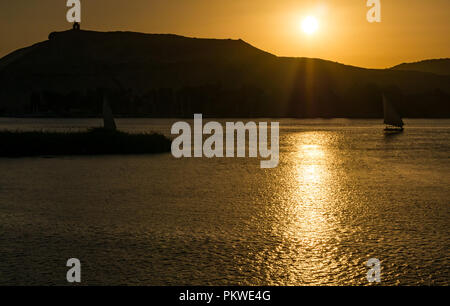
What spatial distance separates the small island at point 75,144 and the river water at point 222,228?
17.4 meters

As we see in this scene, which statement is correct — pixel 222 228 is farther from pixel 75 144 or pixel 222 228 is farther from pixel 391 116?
pixel 391 116

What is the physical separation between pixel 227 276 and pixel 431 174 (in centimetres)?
3255

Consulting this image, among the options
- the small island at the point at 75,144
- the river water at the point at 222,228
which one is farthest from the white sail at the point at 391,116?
the river water at the point at 222,228

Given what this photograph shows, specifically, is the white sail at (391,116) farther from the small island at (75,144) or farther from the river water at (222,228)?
the river water at (222,228)

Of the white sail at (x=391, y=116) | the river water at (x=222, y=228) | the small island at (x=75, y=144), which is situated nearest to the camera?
the river water at (x=222, y=228)

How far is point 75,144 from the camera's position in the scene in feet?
193

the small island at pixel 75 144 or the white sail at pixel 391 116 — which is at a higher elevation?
the white sail at pixel 391 116

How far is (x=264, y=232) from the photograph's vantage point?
19078 mm

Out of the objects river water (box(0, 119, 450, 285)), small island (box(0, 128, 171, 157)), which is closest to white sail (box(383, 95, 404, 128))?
small island (box(0, 128, 171, 157))

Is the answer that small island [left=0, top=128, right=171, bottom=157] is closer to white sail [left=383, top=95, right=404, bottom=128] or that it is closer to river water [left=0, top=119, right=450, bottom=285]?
river water [left=0, top=119, right=450, bottom=285]

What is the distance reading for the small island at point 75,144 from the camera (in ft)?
183

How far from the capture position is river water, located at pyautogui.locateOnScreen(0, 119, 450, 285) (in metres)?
14.1

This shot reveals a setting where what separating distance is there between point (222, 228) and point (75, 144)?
4281 centimetres
